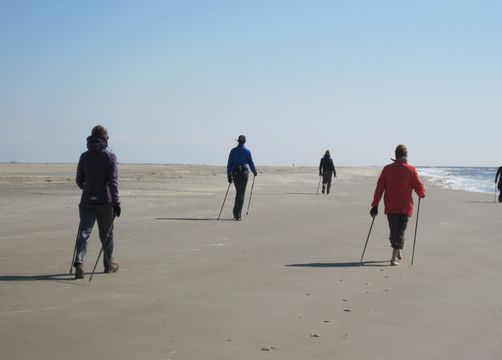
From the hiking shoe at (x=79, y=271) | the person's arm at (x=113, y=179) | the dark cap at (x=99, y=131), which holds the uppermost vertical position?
the dark cap at (x=99, y=131)

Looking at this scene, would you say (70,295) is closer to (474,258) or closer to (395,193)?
(395,193)

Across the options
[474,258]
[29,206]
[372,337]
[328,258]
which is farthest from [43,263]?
[29,206]

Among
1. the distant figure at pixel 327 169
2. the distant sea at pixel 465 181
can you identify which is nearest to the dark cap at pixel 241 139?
the distant figure at pixel 327 169

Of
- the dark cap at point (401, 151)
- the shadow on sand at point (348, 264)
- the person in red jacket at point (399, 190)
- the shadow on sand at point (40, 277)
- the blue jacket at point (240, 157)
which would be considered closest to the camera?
the shadow on sand at point (40, 277)

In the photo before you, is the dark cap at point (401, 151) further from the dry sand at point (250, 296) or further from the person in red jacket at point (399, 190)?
the dry sand at point (250, 296)

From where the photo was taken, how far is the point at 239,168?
16062 mm

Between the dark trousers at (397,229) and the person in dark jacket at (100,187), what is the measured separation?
404 centimetres

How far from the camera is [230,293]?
7168 millimetres

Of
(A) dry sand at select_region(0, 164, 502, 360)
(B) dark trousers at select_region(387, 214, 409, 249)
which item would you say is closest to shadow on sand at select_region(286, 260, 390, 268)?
(A) dry sand at select_region(0, 164, 502, 360)

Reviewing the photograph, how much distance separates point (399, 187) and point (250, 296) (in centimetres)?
387

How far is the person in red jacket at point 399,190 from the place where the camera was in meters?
9.91

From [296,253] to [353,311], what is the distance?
4088 mm

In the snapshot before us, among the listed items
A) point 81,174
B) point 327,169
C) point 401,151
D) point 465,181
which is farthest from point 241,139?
point 465,181

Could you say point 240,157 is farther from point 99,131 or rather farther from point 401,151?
point 99,131
